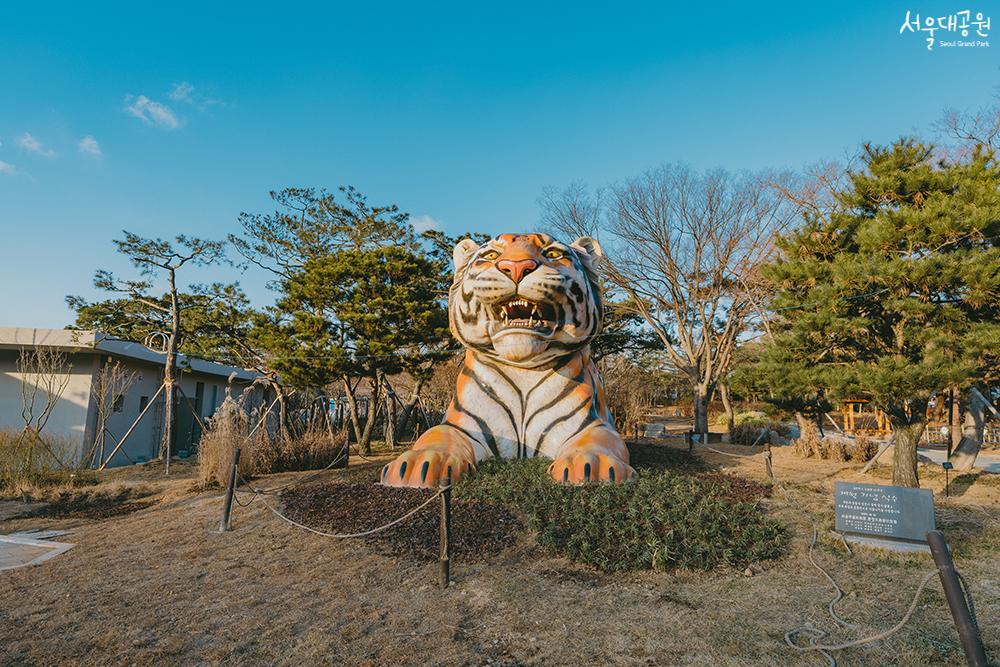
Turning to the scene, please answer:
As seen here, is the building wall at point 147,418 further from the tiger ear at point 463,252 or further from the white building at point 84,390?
the tiger ear at point 463,252

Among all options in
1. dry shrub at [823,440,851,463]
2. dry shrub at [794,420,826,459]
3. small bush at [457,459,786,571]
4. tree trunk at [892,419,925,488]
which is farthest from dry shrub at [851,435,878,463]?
small bush at [457,459,786,571]

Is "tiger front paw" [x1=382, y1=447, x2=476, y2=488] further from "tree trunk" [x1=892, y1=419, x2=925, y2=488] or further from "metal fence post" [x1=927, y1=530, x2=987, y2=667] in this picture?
"tree trunk" [x1=892, y1=419, x2=925, y2=488]

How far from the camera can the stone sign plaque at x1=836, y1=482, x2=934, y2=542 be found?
168 inches

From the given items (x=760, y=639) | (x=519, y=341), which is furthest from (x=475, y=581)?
(x=519, y=341)

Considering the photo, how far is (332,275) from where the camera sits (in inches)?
463

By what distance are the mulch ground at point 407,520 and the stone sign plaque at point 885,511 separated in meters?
2.55

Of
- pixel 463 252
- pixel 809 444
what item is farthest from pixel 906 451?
pixel 463 252

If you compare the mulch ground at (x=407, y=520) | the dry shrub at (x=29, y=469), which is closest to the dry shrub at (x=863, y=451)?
the mulch ground at (x=407, y=520)

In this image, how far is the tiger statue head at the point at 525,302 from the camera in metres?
5.32

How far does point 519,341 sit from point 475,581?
2.30 meters

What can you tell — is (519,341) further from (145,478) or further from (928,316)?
(145,478)

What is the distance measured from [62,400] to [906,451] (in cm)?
1491

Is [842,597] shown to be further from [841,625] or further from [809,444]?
[809,444]

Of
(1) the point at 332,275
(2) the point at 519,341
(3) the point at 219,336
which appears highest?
(1) the point at 332,275
